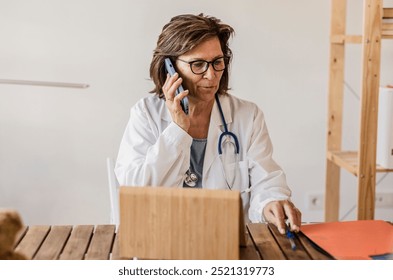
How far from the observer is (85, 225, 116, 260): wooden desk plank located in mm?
1375

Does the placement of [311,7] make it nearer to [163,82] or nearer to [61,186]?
[163,82]

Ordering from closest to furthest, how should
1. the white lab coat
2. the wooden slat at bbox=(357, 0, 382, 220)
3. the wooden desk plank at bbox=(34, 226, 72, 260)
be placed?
the wooden desk plank at bbox=(34, 226, 72, 260), the white lab coat, the wooden slat at bbox=(357, 0, 382, 220)

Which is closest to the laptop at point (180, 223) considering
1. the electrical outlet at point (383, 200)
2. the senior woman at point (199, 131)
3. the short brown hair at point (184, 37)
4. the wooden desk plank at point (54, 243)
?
the wooden desk plank at point (54, 243)

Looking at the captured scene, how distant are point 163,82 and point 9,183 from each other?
1.68 feet

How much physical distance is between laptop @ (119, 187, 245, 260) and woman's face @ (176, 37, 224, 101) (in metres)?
0.52

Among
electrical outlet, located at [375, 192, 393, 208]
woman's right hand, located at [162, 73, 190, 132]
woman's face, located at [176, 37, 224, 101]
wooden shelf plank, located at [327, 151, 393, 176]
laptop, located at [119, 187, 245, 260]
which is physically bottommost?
electrical outlet, located at [375, 192, 393, 208]

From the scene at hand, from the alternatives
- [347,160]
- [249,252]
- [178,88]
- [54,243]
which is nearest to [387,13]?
[347,160]

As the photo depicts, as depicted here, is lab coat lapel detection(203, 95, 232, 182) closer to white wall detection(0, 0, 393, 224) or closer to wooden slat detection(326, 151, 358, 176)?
white wall detection(0, 0, 393, 224)

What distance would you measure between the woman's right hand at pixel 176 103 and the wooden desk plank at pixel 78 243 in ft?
1.20

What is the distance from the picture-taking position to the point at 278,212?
5.10ft

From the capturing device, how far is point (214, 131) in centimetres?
183

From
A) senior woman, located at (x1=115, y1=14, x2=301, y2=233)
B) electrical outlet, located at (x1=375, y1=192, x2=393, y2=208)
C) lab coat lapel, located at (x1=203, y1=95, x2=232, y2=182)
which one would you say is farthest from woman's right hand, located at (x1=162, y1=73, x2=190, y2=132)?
electrical outlet, located at (x1=375, y1=192, x2=393, y2=208)

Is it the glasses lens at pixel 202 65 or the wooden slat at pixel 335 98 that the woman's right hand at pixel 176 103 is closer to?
the glasses lens at pixel 202 65
